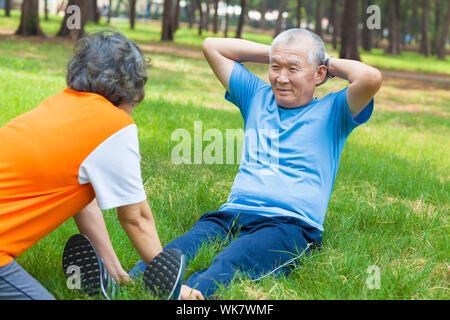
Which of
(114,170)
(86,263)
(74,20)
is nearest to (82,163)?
(114,170)

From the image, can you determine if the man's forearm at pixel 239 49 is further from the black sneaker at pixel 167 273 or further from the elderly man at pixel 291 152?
the black sneaker at pixel 167 273

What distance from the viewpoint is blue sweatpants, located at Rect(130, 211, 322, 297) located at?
3.08m

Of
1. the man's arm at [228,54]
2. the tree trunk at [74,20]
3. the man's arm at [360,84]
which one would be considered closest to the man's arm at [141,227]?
the man's arm at [360,84]

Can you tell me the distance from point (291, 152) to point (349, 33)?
18.1m

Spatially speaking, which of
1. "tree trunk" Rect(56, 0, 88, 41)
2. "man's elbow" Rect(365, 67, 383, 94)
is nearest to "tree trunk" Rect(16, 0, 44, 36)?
"tree trunk" Rect(56, 0, 88, 41)

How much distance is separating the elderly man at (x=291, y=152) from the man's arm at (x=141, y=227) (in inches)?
25.0

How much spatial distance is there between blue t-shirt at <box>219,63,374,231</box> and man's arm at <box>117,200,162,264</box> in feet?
3.21

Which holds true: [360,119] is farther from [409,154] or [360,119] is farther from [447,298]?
[409,154]

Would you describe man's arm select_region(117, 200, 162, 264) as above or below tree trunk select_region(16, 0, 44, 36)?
below

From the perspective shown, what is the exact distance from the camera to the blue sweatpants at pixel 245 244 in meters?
3.08

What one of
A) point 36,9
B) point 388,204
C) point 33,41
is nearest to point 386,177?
point 388,204

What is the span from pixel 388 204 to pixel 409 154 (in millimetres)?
2782

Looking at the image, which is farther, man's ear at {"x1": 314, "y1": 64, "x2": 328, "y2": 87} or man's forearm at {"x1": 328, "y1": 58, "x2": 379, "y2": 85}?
man's ear at {"x1": 314, "y1": 64, "x2": 328, "y2": 87}

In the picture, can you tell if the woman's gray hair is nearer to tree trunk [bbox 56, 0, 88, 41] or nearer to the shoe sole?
the shoe sole
